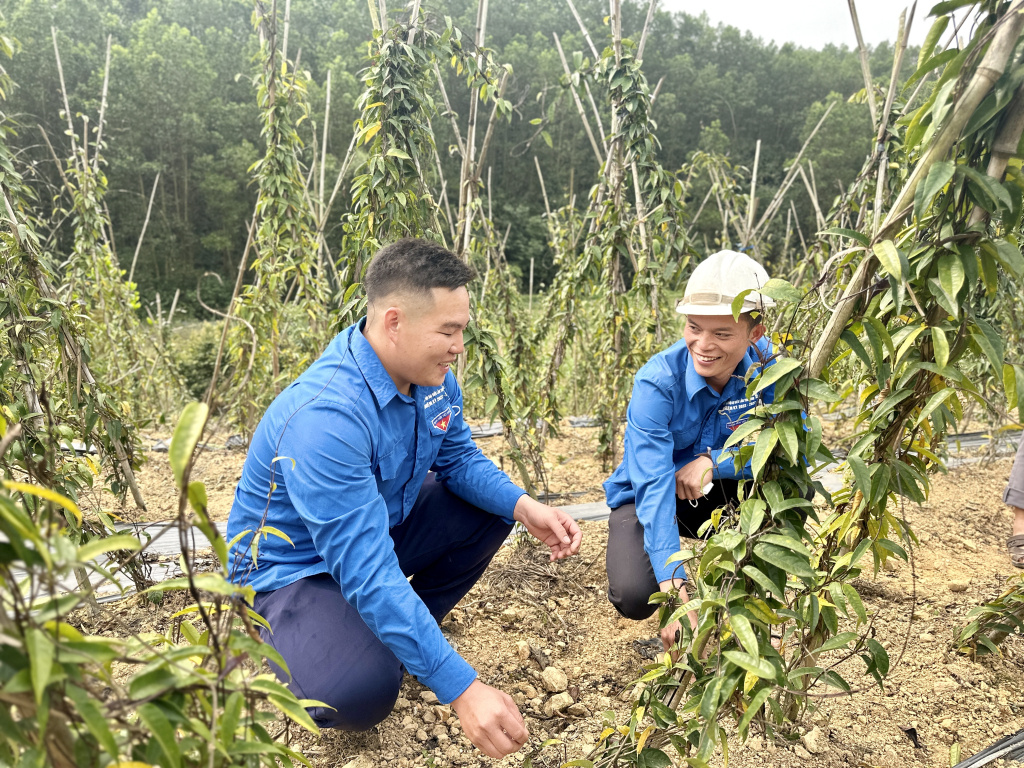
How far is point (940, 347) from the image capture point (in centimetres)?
104

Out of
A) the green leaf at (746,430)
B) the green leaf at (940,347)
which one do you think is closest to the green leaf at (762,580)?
the green leaf at (746,430)

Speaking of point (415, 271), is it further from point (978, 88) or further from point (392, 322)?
point (978, 88)

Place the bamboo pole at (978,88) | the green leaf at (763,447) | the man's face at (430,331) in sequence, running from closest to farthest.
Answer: the bamboo pole at (978,88), the green leaf at (763,447), the man's face at (430,331)

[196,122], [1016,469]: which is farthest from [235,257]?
[1016,469]

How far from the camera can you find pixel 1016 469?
6.54 ft

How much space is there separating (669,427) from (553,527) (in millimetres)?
559

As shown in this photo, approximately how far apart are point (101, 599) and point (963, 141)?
9.69 ft

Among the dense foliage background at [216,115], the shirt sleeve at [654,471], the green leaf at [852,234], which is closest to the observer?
the green leaf at [852,234]

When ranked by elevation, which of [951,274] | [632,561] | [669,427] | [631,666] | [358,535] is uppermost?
[951,274]

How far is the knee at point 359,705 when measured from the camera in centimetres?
150

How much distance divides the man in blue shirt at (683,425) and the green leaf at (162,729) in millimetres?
1314

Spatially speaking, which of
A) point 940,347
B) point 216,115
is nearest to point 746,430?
point 940,347

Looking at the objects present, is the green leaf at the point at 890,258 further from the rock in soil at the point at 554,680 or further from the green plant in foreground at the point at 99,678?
the rock in soil at the point at 554,680

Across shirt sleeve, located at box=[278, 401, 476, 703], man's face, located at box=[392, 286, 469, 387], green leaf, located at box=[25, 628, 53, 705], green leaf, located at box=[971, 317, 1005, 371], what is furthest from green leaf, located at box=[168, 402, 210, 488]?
green leaf, located at box=[971, 317, 1005, 371]
